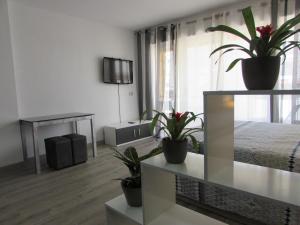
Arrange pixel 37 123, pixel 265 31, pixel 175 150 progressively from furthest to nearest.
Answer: pixel 37 123 → pixel 175 150 → pixel 265 31

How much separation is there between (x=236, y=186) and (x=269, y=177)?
0.22 metres

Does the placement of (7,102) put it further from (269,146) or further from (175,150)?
(269,146)

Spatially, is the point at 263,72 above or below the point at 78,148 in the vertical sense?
above

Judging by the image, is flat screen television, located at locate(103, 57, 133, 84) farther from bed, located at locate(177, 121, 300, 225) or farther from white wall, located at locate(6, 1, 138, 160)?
bed, located at locate(177, 121, 300, 225)

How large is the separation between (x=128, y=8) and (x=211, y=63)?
5.79ft

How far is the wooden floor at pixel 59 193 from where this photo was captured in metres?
1.99

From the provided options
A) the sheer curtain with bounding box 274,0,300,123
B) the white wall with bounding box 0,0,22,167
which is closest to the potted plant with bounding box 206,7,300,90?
the sheer curtain with bounding box 274,0,300,123

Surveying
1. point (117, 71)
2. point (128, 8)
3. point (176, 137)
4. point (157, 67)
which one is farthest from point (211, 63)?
point (176, 137)

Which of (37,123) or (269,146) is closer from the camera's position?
(269,146)

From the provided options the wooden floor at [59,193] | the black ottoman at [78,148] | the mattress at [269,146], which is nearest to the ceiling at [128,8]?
the black ottoman at [78,148]

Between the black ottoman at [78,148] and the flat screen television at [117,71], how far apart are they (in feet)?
5.05

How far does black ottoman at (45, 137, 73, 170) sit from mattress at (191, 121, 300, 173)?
6.57ft

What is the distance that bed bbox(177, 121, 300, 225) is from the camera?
160 centimetres

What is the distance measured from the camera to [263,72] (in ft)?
3.01
